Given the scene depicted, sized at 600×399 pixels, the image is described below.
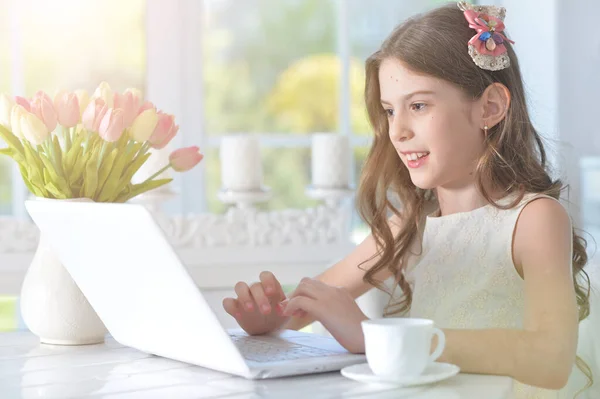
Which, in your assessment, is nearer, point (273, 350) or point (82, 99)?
point (273, 350)

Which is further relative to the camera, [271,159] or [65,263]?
[271,159]

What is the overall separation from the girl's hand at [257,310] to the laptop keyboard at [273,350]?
0.14ft

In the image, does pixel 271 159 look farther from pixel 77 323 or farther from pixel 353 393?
pixel 353 393

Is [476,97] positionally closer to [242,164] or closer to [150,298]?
[150,298]

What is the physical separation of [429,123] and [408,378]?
591 mm

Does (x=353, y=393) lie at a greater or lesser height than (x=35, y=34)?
lesser

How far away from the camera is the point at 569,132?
3201mm

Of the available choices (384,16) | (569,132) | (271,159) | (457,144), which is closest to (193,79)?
(271,159)

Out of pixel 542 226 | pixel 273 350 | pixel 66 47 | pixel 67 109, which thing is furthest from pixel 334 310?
pixel 66 47

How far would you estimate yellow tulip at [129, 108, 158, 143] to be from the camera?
1.44 m

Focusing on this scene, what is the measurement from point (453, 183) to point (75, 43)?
212cm

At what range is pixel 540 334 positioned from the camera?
125cm

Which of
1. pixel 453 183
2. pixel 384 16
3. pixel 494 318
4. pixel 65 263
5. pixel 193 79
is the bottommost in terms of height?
pixel 494 318

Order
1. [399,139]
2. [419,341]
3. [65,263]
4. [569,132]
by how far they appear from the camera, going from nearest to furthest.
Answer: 1. [419,341]
2. [65,263]
3. [399,139]
4. [569,132]
